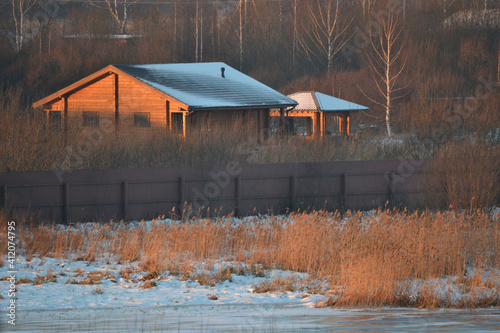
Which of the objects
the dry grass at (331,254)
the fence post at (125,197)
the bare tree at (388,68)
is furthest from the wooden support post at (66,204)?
the bare tree at (388,68)

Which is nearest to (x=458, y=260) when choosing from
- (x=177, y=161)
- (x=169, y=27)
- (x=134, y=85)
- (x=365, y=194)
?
(x=365, y=194)

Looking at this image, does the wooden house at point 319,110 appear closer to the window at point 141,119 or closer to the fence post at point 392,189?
the window at point 141,119

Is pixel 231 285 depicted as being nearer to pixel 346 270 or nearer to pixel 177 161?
pixel 346 270

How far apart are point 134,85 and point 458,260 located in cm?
2496

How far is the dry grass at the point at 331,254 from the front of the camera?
1139cm

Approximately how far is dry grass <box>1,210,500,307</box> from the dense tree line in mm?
32359

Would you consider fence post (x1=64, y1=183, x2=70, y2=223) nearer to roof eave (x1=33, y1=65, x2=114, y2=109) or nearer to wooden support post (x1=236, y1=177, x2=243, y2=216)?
wooden support post (x1=236, y1=177, x2=243, y2=216)

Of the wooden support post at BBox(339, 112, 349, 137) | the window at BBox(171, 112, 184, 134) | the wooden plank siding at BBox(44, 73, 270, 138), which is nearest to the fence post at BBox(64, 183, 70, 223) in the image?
the wooden plank siding at BBox(44, 73, 270, 138)

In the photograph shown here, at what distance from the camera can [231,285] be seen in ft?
39.1

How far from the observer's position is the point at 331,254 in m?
13.5

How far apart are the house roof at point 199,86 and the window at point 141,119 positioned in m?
1.83

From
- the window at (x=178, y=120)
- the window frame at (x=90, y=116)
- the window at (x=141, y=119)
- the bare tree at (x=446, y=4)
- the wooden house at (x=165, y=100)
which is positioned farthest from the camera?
the bare tree at (x=446, y=4)

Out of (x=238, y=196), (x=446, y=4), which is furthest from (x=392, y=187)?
(x=446, y=4)

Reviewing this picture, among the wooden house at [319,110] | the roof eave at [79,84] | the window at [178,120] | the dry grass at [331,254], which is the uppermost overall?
the roof eave at [79,84]
